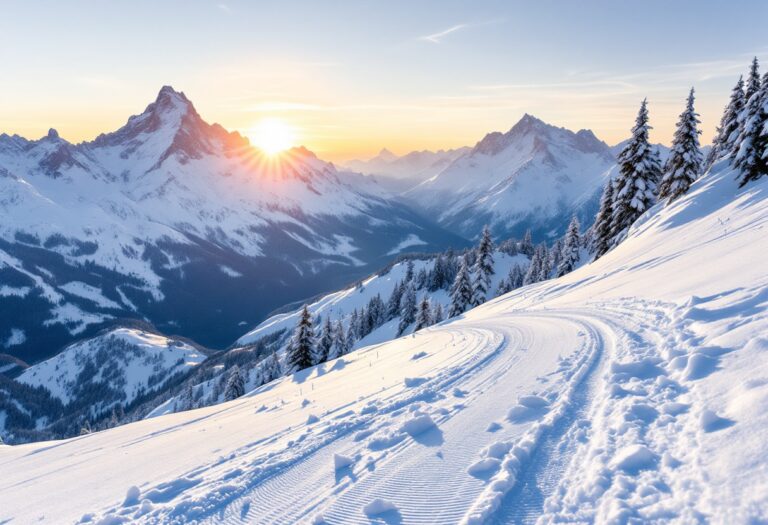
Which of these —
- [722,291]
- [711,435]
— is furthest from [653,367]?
[722,291]

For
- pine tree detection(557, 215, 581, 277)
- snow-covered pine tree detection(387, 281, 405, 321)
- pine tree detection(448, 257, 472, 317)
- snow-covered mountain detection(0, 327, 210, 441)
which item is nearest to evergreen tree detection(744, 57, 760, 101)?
pine tree detection(557, 215, 581, 277)

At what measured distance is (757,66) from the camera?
3534 cm

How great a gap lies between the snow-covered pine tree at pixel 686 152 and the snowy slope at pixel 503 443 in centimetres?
2568

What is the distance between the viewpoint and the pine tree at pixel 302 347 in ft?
118

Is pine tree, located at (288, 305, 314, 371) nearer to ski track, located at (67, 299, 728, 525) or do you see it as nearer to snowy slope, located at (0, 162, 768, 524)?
snowy slope, located at (0, 162, 768, 524)

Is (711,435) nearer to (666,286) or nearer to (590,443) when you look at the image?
(590,443)

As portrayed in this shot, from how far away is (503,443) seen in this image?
5.98 meters

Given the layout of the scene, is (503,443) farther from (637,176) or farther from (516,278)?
(516,278)

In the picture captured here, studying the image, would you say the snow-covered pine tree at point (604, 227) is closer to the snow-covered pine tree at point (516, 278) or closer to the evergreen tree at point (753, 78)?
the evergreen tree at point (753, 78)

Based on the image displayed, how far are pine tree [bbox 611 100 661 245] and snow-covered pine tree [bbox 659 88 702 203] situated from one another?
1381mm

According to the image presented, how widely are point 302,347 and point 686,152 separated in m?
35.6

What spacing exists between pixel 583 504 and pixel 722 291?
7.90 meters

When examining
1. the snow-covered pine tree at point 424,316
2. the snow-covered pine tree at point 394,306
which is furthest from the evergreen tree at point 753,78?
the snow-covered pine tree at point 394,306

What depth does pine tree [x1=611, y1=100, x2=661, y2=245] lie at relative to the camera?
113 feet
